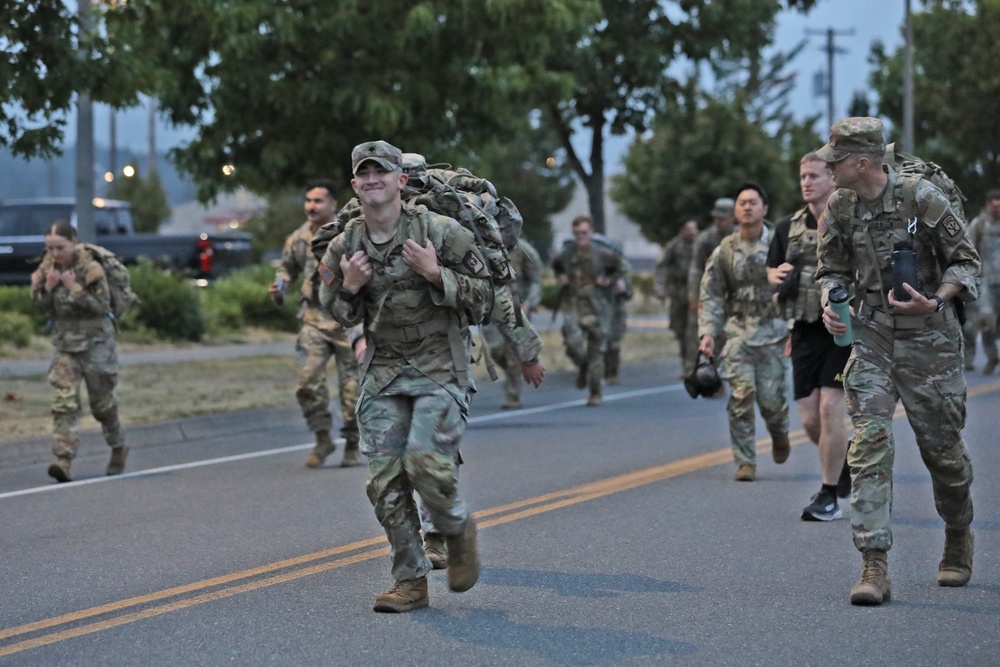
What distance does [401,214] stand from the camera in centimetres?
668

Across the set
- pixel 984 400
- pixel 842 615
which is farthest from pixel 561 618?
pixel 984 400

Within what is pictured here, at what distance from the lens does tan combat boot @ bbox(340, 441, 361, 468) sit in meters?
11.7

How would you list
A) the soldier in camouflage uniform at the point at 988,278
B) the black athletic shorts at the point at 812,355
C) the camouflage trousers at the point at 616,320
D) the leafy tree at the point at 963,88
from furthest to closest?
the leafy tree at the point at 963,88, the soldier in camouflage uniform at the point at 988,278, the camouflage trousers at the point at 616,320, the black athletic shorts at the point at 812,355

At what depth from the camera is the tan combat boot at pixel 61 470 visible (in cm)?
1105

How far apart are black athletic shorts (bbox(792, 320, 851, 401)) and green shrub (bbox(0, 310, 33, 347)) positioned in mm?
13205

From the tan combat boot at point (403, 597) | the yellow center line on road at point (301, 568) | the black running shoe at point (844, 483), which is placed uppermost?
the black running shoe at point (844, 483)

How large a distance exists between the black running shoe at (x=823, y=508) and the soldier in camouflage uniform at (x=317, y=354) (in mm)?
3826

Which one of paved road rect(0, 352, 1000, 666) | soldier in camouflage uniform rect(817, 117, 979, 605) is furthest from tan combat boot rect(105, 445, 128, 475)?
soldier in camouflage uniform rect(817, 117, 979, 605)

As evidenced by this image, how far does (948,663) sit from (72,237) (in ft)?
22.9

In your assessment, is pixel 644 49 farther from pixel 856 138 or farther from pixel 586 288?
pixel 856 138

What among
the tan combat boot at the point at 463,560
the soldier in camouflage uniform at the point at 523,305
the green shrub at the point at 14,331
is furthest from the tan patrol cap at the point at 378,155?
the green shrub at the point at 14,331

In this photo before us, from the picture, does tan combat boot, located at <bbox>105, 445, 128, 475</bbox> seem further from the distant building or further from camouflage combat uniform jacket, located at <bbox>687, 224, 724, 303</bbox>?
the distant building

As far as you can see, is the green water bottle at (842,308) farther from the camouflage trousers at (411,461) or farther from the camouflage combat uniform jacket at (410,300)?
the camouflage trousers at (411,461)

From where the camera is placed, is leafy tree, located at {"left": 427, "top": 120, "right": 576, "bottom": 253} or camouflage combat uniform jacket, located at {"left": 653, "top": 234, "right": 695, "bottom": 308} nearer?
camouflage combat uniform jacket, located at {"left": 653, "top": 234, "right": 695, "bottom": 308}
